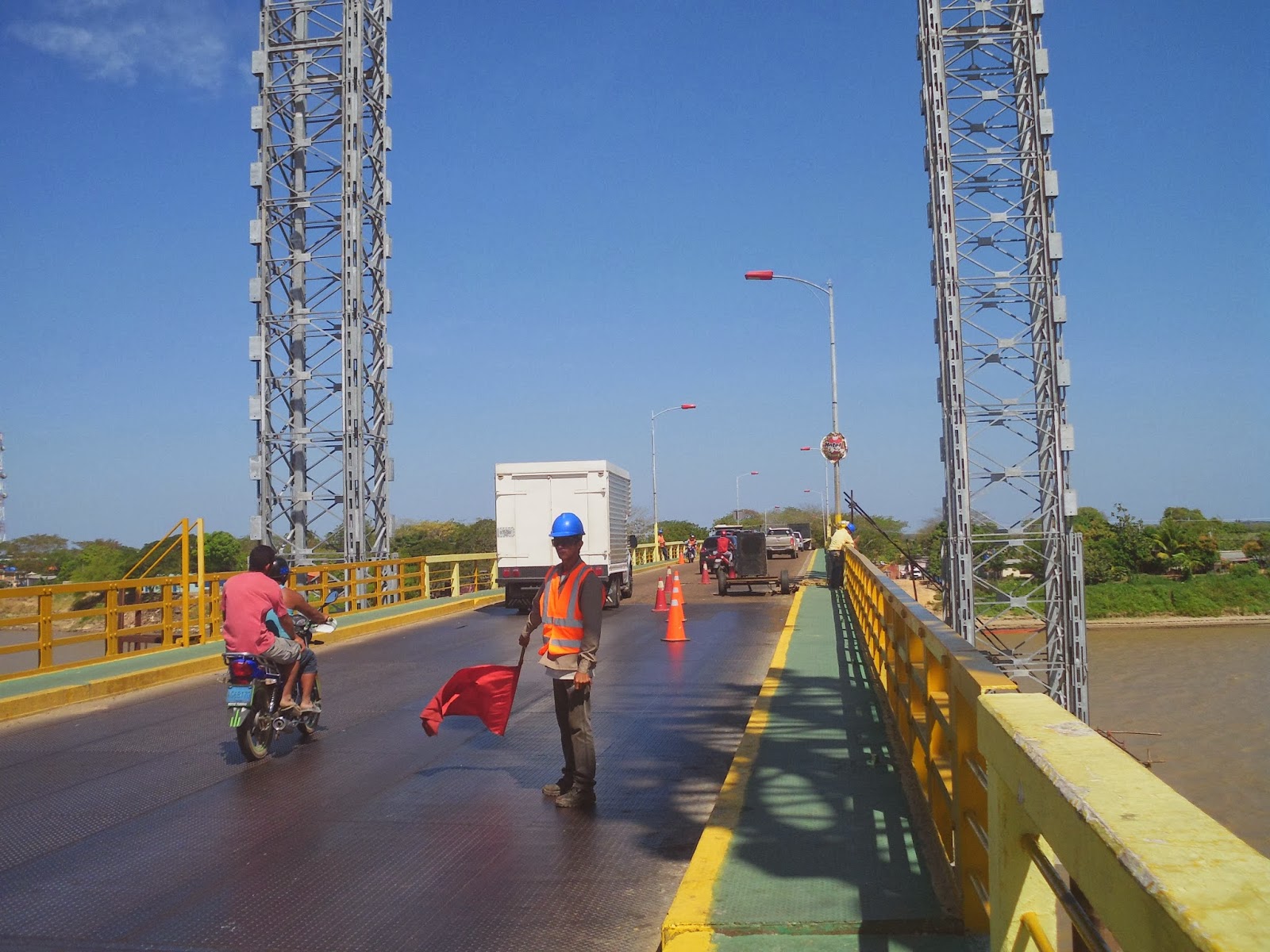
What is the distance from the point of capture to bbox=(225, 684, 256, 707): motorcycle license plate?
884 cm

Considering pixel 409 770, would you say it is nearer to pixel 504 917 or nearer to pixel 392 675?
pixel 504 917

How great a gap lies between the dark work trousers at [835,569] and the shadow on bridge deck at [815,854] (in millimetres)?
17461

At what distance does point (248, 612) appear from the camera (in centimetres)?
911

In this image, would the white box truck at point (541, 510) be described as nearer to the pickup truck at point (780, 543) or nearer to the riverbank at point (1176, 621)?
the pickup truck at point (780, 543)

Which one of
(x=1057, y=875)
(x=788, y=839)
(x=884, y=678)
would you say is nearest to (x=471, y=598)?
(x=884, y=678)

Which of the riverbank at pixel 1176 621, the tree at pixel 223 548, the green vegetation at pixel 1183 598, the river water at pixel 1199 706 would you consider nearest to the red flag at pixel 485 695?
the river water at pixel 1199 706

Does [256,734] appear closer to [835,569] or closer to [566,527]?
[566,527]

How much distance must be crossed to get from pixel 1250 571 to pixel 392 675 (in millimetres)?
56446

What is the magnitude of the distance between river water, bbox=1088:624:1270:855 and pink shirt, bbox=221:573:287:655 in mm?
14254

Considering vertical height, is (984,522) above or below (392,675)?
above

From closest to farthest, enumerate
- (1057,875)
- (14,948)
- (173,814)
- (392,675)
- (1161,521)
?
(1057,875) < (14,948) < (173,814) < (392,675) < (1161,521)

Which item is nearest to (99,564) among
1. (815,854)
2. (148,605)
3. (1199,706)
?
(148,605)

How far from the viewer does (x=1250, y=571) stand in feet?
191

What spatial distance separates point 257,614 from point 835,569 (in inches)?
776
